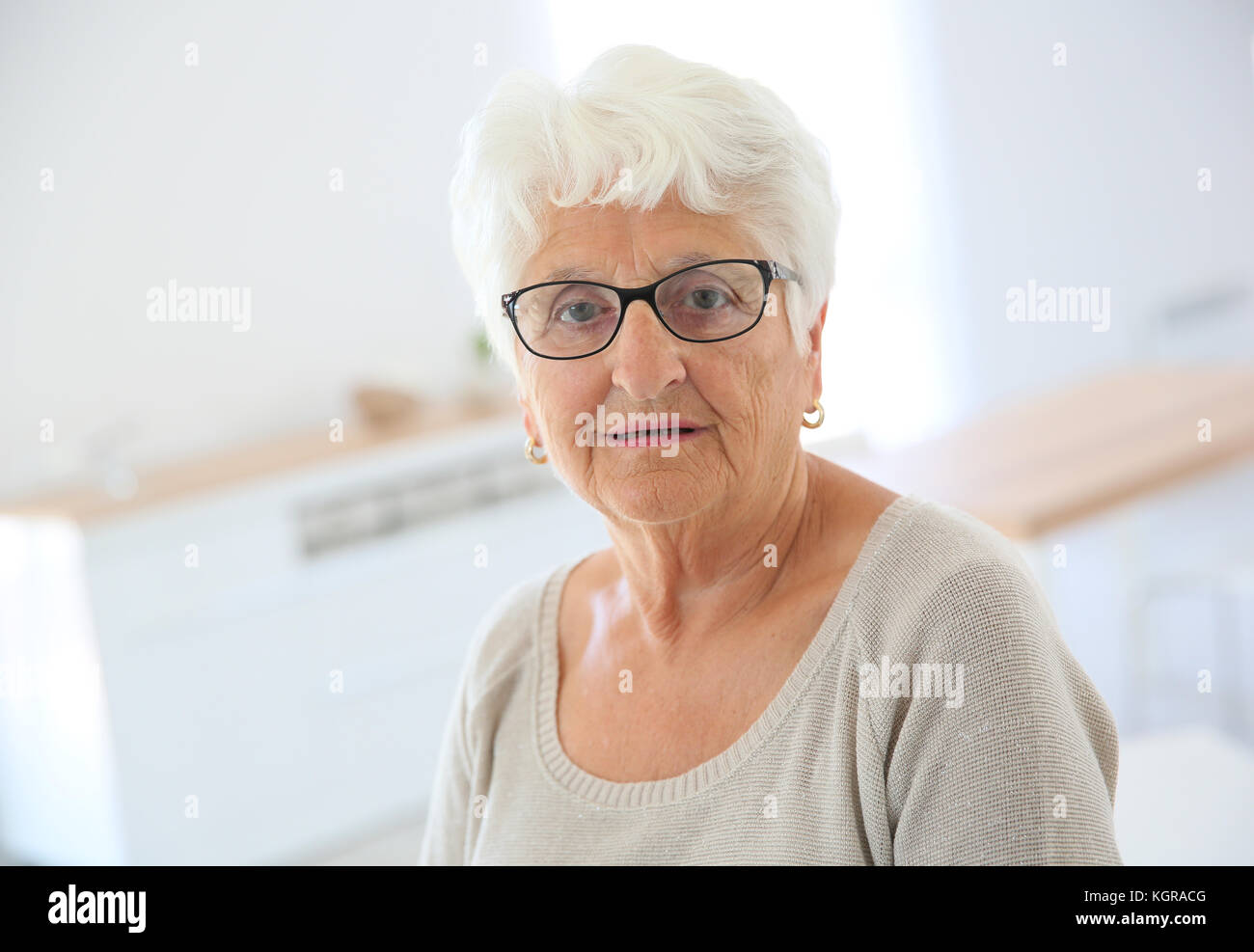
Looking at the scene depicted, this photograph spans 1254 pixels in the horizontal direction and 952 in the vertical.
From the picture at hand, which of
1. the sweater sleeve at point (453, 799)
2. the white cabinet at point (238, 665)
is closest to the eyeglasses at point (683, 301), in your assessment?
the sweater sleeve at point (453, 799)

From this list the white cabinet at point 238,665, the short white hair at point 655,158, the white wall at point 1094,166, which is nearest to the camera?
the short white hair at point 655,158

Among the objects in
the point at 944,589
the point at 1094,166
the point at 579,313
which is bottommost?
the point at 944,589

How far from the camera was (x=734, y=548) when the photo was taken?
109 centimetres

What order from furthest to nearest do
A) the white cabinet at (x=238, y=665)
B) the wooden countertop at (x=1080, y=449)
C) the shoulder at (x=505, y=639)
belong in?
1. the white cabinet at (x=238, y=665)
2. the wooden countertop at (x=1080, y=449)
3. the shoulder at (x=505, y=639)

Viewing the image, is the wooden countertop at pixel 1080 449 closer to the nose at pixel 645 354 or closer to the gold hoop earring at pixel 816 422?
the gold hoop earring at pixel 816 422

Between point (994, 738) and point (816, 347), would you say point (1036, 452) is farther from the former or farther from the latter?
point (994, 738)

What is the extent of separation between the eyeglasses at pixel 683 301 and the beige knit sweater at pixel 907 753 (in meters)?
0.20

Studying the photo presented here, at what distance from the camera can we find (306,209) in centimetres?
343

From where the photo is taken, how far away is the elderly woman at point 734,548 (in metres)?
0.87

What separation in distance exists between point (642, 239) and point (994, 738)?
45 cm

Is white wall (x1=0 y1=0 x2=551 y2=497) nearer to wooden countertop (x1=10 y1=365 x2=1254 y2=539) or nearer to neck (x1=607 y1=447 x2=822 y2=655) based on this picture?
wooden countertop (x1=10 y1=365 x2=1254 y2=539)

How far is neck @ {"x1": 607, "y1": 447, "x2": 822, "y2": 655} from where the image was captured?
1.07m

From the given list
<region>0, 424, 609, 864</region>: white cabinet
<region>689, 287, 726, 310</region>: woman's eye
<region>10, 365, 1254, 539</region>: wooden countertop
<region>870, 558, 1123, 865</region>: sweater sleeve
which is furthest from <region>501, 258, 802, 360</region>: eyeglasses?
<region>0, 424, 609, 864</region>: white cabinet

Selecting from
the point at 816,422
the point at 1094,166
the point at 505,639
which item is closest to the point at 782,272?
the point at 816,422
